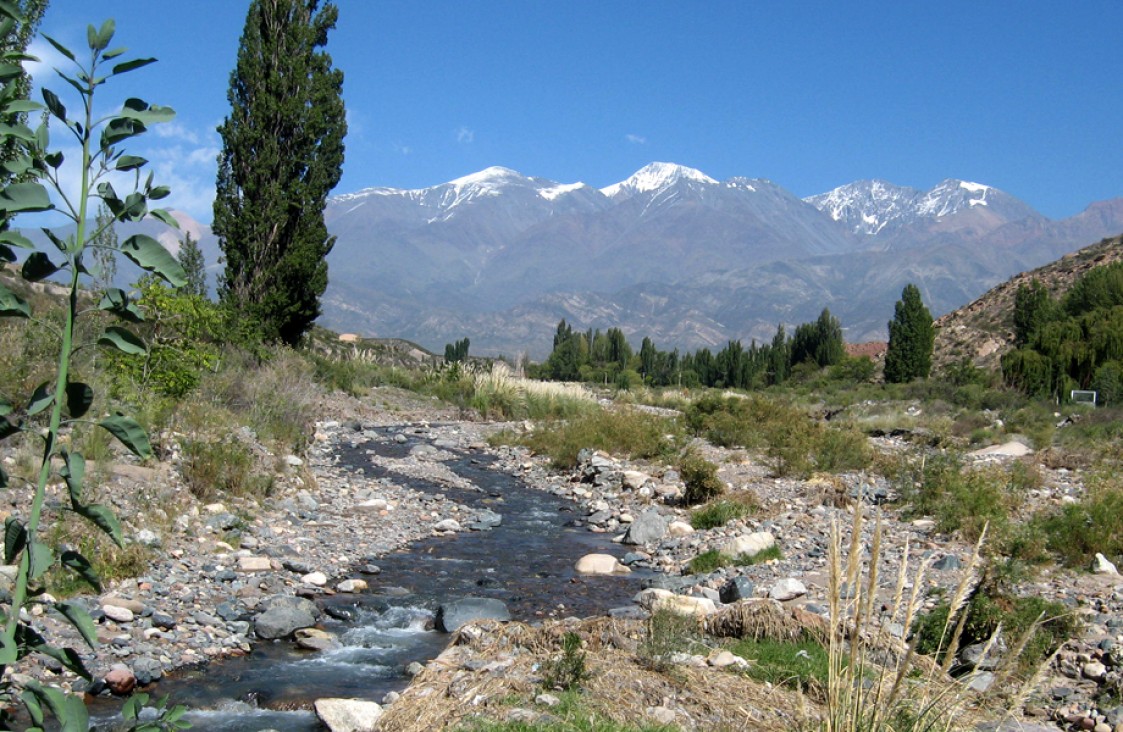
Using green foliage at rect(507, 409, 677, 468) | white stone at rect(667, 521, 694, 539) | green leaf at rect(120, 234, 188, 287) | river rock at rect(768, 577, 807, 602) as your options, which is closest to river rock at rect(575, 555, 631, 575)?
white stone at rect(667, 521, 694, 539)

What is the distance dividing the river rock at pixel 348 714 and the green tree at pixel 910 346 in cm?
3872

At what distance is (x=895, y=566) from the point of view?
356 inches

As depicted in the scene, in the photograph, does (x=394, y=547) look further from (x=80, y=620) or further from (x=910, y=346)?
(x=910, y=346)

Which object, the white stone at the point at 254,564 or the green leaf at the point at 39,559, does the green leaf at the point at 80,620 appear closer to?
the green leaf at the point at 39,559

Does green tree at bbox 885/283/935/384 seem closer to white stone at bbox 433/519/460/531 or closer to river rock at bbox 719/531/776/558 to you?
Result: river rock at bbox 719/531/776/558

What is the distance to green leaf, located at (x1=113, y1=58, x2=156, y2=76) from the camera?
7.30 ft

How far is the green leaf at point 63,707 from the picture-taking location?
199 cm

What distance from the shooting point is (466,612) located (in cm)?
781

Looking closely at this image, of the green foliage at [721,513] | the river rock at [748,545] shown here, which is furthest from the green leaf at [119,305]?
the green foliage at [721,513]

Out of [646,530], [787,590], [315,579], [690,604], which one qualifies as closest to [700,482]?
[646,530]

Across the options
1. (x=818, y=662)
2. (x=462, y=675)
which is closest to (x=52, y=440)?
(x=462, y=675)

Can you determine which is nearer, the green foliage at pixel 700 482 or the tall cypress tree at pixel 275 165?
the green foliage at pixel 700 482

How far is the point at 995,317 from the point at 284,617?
4971 cm

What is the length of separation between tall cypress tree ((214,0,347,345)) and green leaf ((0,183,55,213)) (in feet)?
69.7
